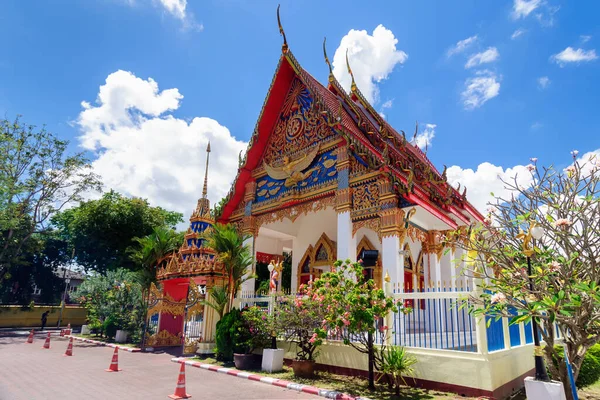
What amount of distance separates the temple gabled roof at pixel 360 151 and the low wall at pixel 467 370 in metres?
3.76

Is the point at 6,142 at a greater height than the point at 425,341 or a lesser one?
greater

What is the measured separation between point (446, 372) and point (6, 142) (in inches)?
913

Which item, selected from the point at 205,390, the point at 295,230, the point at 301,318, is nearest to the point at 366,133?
the point at 295,230

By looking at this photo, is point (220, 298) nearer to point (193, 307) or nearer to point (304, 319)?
point (193, 307)

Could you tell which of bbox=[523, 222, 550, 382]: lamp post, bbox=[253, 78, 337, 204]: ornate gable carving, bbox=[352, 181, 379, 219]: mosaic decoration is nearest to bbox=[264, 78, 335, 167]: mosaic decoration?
bbox=[253, 78, 337, 204]: ornate gable carving

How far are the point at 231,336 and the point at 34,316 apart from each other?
24678mm

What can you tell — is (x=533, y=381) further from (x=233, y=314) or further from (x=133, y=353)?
(x=133, y=353)

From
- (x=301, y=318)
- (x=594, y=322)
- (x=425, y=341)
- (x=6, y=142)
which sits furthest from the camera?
(x=6, y=142)

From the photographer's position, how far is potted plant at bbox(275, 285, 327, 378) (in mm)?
7676

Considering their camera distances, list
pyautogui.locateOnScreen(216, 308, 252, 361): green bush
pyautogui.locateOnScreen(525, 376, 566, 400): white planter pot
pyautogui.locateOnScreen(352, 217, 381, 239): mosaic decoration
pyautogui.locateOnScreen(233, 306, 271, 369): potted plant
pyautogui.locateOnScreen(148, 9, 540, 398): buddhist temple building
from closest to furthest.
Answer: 1. pyautogui.locateOnScreen(525, 376, 566, 400): white planter pot
2. pyautogui.locateOnScreen(148, 9, 540, 398): buddhist temple building
3. pyautogui.locateOnScreen(233, 306, 271, 369): potted plant
4. pyautogui.locateOnScreen(216, 308, 252, 361): green bush
5. pyautogui.locateOnScreen(352, 217, 381, 239): mosaic decoration

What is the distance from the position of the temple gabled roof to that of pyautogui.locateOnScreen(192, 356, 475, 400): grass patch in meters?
4.25

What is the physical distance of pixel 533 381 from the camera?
4.63 metres

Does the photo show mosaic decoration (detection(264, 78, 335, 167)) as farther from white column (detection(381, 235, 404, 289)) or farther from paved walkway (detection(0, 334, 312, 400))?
paved walkway (detection(0, 334, 312, 400))

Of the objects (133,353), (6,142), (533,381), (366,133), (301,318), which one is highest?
(6,142)
